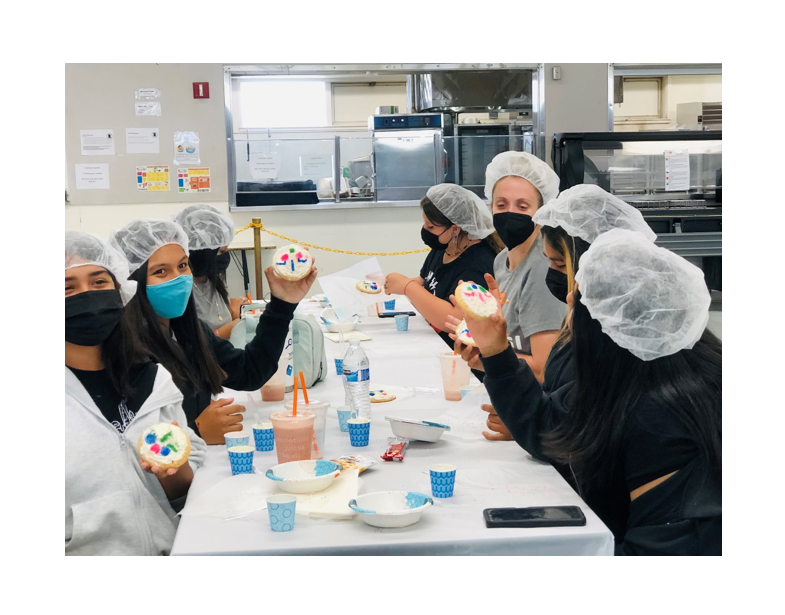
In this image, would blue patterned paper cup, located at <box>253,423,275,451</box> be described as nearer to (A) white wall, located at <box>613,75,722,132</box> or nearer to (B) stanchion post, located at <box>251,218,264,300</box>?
(B) stanchion post, located at <box>251,218,264,300</box>

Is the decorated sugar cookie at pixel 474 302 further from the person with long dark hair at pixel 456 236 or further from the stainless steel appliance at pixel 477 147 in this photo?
the stainless steel appliance at pixel 477 147

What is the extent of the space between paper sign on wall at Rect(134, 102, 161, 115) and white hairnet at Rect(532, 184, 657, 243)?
15.3ft

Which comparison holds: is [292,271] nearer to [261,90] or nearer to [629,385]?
[629,385]

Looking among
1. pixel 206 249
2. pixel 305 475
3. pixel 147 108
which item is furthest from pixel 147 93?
pixel 305 475

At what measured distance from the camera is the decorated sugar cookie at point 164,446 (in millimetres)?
1524

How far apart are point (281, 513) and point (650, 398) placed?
2.70 ft

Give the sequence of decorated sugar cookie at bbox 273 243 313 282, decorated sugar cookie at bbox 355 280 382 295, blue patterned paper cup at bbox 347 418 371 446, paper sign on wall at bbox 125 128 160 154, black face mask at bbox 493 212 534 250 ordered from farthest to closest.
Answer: paper sign on wall at bbox 125 128 160 154 < decorated sugar cookie at bbox 355 280 382 295 < black face mask at bbox 493 212 534 250 < decorated sugar cookie at bbox 273 243 313 282 < blue patterned paper cup at bbox 347 418 371 446

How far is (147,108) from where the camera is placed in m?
5.79

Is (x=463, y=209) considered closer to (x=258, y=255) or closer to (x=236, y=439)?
(x=236, y=439)

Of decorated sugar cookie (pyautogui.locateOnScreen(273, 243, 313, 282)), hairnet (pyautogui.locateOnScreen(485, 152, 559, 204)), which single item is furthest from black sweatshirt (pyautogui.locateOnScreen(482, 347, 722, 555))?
hairnet (pyautogui.locateOnScreen(485, 152, 559, 204))

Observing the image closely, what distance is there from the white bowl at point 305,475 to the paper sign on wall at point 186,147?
4862mm

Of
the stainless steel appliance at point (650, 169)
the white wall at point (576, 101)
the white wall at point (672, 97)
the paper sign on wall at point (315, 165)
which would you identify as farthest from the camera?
the white wall at point (672, 97)

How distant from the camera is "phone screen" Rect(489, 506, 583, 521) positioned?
1383mm

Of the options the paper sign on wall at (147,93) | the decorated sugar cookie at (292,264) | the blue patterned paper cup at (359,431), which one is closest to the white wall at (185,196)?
the paper sign on wall at (147,93)
